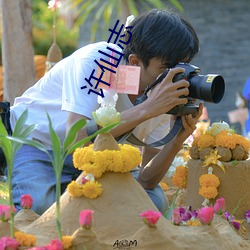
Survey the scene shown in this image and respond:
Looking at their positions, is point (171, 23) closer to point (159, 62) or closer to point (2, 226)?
point (159, 62)

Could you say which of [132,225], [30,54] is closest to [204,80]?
→ [132,225]

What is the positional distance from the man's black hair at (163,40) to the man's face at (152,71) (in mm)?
14

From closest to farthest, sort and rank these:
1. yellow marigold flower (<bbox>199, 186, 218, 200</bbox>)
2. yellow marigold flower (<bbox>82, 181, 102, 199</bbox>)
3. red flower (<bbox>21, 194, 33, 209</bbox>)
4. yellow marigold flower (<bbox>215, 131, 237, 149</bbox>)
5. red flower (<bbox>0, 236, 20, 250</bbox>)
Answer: red flower (<bbox>0, 236, 20, 250</bbox>)
yellow marigold flower (<bbox>82, 181, 102, 199</bbox>)
red flower (<bbox>21, 194, 33, 209</bbox>)
yellow marigold flower (<bbox>199, 186, 218, 200</bbox>)
yellow marigold flower (<bbox>215, 131, 237, 149</bbox>)

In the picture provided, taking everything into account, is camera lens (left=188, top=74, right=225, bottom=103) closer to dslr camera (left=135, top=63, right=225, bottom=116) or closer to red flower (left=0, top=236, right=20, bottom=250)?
dslr camera (left=135, top=63, right=225, bottom=116)

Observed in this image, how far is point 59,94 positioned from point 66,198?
3.36ft

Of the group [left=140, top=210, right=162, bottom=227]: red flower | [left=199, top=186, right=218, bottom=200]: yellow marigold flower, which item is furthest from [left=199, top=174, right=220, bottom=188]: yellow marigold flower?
[left=140, top=210, right=162, bottom=227]: red flower

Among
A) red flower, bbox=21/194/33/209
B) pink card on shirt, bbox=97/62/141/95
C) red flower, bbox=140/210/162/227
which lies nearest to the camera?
red flower, bbox=140/210/162/227

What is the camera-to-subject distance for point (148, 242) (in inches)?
80.8

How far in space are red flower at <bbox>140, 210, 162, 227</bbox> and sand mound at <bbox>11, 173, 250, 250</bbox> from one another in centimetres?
3

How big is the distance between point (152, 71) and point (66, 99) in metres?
0.35

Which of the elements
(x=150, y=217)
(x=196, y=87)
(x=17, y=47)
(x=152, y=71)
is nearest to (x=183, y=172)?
(x=152, y=71)

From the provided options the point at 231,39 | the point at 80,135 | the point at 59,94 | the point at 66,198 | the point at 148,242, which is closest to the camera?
the point at 148,242

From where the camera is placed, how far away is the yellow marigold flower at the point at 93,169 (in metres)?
2.15

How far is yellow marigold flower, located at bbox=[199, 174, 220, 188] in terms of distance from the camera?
3184mm
